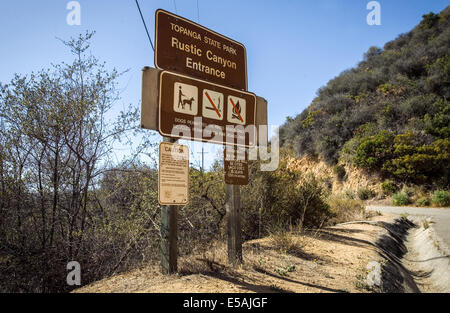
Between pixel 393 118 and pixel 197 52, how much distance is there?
25098 millimetres

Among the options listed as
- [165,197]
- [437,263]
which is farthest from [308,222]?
[165,197]

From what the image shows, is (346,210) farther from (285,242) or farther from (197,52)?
(197,52)

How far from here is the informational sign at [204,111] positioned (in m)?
3.56

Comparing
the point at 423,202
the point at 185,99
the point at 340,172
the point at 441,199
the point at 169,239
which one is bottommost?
the point at 423,202

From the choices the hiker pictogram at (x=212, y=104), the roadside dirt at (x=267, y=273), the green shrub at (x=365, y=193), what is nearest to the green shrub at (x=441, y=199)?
the green shrub at (x=365, y=193)

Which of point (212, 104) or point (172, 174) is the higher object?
point (212, 104)

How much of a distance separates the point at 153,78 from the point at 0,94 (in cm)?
367

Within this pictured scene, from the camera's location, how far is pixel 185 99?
3.75m

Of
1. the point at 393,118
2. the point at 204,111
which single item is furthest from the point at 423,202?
the point at 204,111

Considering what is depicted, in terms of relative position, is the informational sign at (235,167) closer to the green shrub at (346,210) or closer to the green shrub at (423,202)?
the green shrub at (346,210)

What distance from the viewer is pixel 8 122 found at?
16.7 ft
